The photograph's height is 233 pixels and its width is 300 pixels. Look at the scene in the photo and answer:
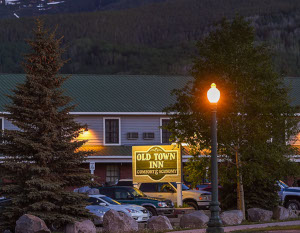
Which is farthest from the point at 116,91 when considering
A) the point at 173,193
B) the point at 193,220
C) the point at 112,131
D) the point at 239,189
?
the point at 193,220

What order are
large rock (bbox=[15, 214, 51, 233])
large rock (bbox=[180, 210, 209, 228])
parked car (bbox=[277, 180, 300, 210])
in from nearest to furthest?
large rock (bbox=[15, 214, 51, 233]), large rock (bbox=[180, 210, 209, 228]), parked car (bbox=[277, 180, 300, 210])

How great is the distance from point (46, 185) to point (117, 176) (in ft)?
63.5

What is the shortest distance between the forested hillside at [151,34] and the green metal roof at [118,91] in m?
51.3

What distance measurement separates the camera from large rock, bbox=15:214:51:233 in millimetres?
22219

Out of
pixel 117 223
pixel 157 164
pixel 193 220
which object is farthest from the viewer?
pixel 157 164

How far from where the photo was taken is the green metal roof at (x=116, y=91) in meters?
A: 44.1

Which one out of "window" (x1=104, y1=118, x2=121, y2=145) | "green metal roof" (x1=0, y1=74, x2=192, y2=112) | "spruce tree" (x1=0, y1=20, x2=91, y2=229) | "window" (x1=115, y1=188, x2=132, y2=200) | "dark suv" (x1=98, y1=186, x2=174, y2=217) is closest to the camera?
"spruce tree" (x1=0, y1=20, x2=91, y2=229)

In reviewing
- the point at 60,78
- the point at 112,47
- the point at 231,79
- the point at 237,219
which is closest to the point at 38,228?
the point at 60,78

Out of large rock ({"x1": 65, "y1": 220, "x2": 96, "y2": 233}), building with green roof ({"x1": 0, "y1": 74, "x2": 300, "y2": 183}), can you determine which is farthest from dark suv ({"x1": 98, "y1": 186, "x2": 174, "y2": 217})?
building with green roof ({"x1": 0, "y1": 74, "x2": 300, "y2": 183})

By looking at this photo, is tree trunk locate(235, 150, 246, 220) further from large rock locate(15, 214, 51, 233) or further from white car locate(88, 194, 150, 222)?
large rock locate(15, 214, 51, 233)

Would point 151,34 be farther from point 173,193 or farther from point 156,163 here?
point 173,193

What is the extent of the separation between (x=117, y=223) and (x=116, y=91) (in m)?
23.7

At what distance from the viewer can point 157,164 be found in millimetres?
33188

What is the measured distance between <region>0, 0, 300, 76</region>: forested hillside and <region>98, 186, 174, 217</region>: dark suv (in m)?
69.3
